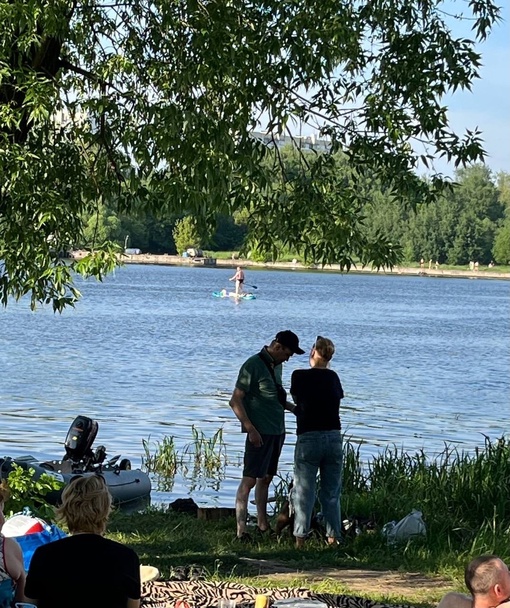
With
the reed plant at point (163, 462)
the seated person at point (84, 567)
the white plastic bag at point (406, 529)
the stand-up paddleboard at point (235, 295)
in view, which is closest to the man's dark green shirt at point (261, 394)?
the white plastic bag at point (406, 529)

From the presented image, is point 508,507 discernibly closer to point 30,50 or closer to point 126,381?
point 30,50

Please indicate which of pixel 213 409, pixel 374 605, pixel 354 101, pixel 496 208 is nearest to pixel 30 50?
pixel 354 101

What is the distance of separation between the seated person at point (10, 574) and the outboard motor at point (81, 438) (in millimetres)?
6368

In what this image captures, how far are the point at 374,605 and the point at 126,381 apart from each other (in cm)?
2079

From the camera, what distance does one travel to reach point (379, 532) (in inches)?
354

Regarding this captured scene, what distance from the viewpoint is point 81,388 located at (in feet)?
82.5

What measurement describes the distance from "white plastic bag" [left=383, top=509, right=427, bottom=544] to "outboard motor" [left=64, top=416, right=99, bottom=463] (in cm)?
359

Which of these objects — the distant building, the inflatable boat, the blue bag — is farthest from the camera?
the inflatable boat

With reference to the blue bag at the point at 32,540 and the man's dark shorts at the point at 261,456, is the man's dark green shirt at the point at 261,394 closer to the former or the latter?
the man's dark shorts at the point at 261,456

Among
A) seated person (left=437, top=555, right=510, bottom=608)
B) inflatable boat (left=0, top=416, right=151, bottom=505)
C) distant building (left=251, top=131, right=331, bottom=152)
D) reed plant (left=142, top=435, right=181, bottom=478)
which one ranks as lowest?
reed plant (left=142, top=435, right=181, bottom=478)

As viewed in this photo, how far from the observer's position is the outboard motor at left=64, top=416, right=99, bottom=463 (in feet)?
37.2

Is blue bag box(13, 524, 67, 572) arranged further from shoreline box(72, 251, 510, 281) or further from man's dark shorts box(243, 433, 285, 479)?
shoreline box(72, 251, 510, 281)

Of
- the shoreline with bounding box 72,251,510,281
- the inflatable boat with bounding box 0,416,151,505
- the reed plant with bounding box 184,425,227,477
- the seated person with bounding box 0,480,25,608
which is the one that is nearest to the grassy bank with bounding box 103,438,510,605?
the inflatable boat with bounding box 0,416,151,505

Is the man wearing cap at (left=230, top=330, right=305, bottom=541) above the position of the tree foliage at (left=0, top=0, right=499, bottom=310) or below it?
below
